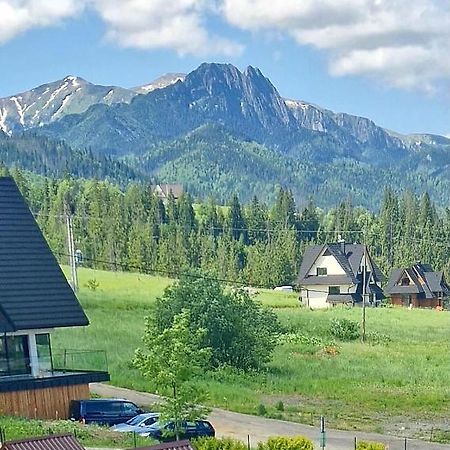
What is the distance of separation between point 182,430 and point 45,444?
11.4 metres

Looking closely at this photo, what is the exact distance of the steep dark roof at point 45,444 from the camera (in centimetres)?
1547

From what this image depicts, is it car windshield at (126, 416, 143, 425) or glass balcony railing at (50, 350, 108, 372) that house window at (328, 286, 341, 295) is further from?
car windshield at (126, 416, 143, 425)

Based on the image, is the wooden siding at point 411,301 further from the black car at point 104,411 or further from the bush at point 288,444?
the bush at point 288,444

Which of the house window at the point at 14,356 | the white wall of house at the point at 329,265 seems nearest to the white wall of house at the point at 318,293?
the white wall of house at the point at 329,265

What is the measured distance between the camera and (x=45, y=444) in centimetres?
1597

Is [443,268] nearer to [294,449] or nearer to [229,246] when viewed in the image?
[229,246]

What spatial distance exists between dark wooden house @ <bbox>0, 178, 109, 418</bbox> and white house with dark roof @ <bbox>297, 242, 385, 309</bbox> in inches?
2437

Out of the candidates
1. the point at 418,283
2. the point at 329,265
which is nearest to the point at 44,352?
the point at 329,265

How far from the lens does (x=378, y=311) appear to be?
274ft

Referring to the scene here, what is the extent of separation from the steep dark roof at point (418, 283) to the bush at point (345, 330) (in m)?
41.8

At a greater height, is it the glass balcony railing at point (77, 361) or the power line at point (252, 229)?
the power line at point (252, 229)

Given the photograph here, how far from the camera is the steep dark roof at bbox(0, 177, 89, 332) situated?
32.3 m

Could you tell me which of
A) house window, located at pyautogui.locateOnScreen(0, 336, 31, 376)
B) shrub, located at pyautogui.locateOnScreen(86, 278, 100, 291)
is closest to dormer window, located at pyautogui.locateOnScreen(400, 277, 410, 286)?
shrub, located at pyautogui.locateOnScreen(86, 278, 100, 291)

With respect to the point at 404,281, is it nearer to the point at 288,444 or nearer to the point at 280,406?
the point at 280,406
